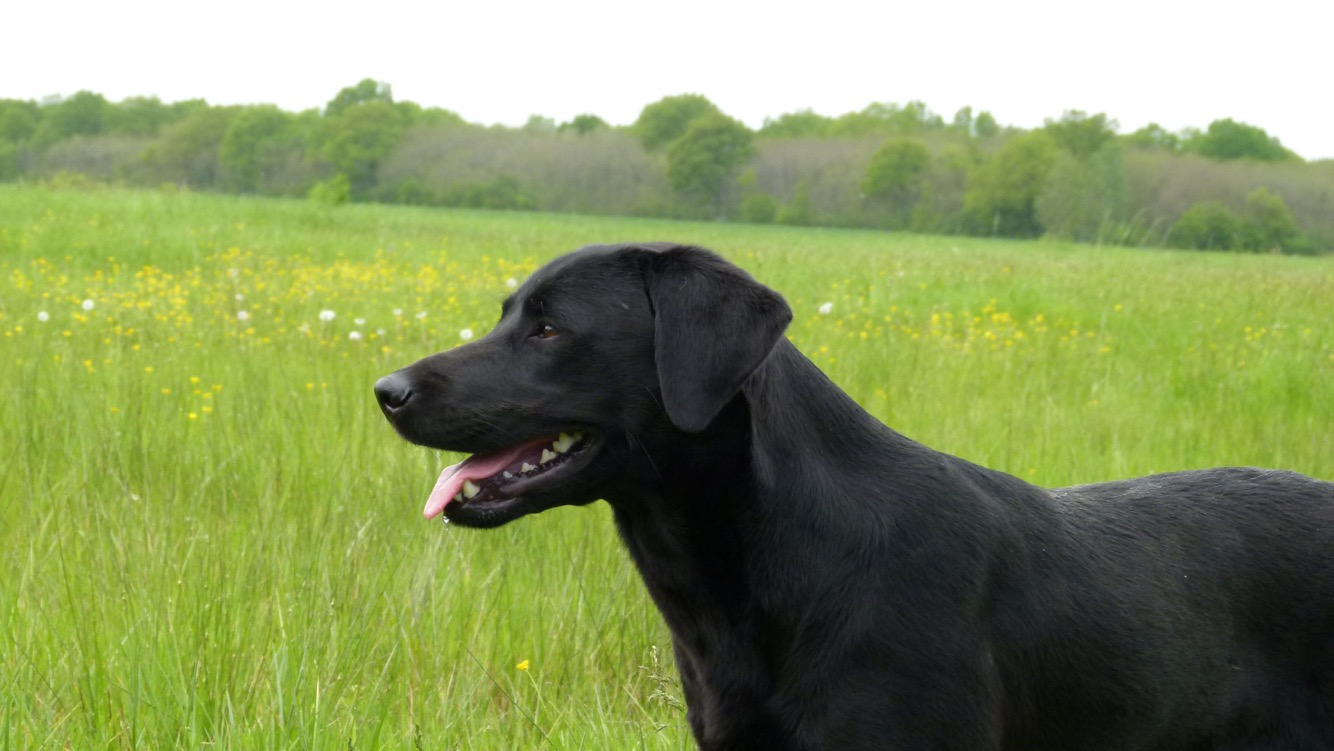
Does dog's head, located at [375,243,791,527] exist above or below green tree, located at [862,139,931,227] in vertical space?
below

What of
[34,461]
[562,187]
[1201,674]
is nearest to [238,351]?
[34,461]

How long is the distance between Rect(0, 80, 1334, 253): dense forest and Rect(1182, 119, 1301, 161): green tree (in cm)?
13

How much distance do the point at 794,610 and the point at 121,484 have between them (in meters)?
2.47

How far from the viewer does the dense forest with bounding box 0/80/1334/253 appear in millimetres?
55031

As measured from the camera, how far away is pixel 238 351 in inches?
245

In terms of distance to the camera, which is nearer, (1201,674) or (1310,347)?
(1201,674)

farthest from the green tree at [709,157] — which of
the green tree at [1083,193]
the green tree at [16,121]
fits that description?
the green tree at [16,121]

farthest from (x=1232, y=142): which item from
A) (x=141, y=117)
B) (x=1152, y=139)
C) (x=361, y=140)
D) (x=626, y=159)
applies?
(x=141, y=117)

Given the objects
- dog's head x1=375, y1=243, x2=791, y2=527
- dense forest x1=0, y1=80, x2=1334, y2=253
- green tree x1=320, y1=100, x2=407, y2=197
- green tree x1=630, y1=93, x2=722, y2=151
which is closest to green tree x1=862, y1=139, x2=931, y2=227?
dense forest x1=0, y1=80, x2=1334, y2=253

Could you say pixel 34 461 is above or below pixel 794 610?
below

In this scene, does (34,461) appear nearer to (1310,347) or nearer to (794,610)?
(794,610)

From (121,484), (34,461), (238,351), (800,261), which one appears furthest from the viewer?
(800,261)

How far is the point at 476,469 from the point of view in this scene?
2162mm

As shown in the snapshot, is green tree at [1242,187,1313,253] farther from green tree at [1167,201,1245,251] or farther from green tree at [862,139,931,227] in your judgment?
green tree at [862,139,931,227]
